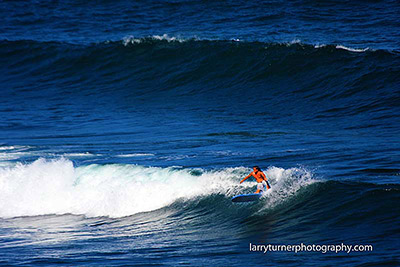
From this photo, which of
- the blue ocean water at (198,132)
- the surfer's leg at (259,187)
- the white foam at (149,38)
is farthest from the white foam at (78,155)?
the white foam at (149,38)

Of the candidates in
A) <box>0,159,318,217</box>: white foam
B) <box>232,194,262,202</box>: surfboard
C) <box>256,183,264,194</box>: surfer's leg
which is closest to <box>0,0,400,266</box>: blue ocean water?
<box>0,159,318,217</box>: white foam

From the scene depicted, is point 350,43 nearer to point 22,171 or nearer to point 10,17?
point 22,171

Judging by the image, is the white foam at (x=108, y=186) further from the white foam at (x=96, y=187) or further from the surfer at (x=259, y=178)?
the surfer at (x=259, y=178)

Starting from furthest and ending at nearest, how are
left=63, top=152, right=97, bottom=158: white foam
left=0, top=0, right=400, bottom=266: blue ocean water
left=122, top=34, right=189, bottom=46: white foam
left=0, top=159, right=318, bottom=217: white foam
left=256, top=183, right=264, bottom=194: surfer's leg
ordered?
left=122, top=34, right=189, bottom=46: white foam
left=63, top=152, right=97, bottom=158: white foam
left=0, top=159, right=318, bottom=217: white foam
left=256, top=183, right=264, bottom=194: surfer's leg
left=0, top=0, right=400, bottom=266: blue ocean water

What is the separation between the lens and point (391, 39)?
931 inches

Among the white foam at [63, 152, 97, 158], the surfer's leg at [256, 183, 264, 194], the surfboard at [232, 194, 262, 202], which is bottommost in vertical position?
the surfboard at [232, 194, 262, 202]

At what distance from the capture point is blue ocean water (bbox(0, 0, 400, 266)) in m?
9.04

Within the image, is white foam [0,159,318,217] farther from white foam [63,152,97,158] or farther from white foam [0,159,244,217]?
white foam [63,152,97,158]

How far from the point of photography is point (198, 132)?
652 inches

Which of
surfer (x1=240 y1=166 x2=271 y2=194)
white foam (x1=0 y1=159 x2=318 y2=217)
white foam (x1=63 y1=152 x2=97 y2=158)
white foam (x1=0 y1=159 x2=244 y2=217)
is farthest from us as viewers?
white foam (x1=63 y1=152 x2=97 y2=158)

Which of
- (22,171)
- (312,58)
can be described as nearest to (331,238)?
(22,171)

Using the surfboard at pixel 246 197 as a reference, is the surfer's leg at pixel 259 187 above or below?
above

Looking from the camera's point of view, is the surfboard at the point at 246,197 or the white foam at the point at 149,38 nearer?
the surfboard at the point at 246,197

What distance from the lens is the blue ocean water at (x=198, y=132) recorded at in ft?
29.7
